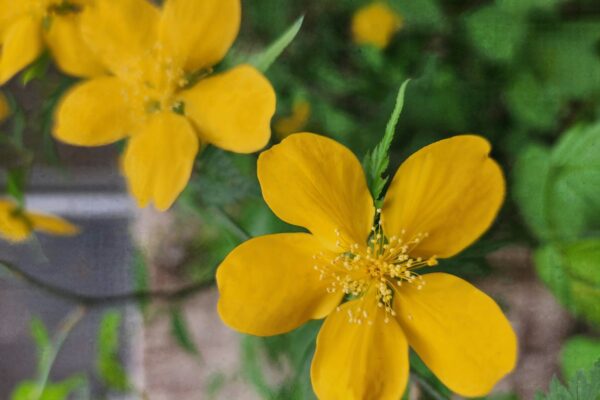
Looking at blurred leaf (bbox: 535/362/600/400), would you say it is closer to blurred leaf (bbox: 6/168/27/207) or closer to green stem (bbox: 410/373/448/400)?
green stem (bbox: 410/373/448/400)

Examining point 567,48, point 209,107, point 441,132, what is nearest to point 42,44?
point 209,107

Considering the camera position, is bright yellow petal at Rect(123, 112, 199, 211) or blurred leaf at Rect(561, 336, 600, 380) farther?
blurred leaf at Rect(561, 336, 600, 380)

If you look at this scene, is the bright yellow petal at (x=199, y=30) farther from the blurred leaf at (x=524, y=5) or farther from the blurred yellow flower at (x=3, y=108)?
the blurred leaf at (x=524, y=5)

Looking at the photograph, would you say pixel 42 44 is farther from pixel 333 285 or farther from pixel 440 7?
pixel 440 7

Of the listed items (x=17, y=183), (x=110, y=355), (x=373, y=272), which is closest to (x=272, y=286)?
(x=373, y=272)

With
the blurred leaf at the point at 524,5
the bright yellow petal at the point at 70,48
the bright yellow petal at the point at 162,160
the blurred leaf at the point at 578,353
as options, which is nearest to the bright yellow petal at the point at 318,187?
the bright yellow petal at the point at 162,160

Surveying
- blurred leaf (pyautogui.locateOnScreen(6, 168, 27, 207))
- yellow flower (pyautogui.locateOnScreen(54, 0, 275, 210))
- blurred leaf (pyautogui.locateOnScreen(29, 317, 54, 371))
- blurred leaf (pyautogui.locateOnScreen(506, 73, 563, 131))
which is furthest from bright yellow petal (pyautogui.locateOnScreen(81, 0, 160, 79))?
blurred leaf (pyautogui.locateOnScreen(506, 73, 563, 131))
